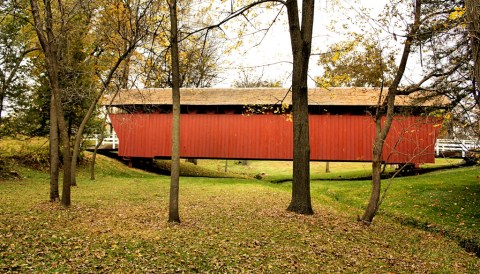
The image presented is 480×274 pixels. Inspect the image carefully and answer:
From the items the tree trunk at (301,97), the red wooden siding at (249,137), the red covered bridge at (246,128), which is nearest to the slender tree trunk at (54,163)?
the tree trunk at (301,97)

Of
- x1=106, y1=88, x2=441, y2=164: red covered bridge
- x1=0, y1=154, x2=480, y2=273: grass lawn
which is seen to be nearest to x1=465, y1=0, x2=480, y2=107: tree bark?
x1=0, y1=154, x2=480, y2=273: grass lawn

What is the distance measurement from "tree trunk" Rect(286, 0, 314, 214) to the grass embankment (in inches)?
25.3

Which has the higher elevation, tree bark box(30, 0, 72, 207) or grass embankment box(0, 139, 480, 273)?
tree bark box(30, 0, 72, 207)

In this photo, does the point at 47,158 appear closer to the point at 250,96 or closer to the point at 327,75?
the point at 250,96

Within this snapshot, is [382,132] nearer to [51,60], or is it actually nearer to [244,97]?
[51,60]

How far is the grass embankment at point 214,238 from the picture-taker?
225 inches

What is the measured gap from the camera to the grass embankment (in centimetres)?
571

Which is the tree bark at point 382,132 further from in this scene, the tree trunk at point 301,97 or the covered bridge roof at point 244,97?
the covered bridge roof at point 244,97

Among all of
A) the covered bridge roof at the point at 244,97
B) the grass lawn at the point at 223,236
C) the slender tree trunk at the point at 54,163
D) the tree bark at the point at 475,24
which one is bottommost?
the grass lawn at the point at 223,236

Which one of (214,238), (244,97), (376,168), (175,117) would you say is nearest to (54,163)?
(175,117)

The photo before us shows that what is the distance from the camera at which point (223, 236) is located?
7371mm

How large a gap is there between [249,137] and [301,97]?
516 inches

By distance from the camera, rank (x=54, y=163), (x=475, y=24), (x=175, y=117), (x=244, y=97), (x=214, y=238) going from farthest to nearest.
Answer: (x=244, y=97) < (x=54, y=163) < (x=175, y=117) < (x=214, y=238) < (x=475, y=24)

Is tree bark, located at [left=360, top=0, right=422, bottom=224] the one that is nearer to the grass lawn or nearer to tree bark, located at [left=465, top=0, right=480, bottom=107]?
the grass lawn
